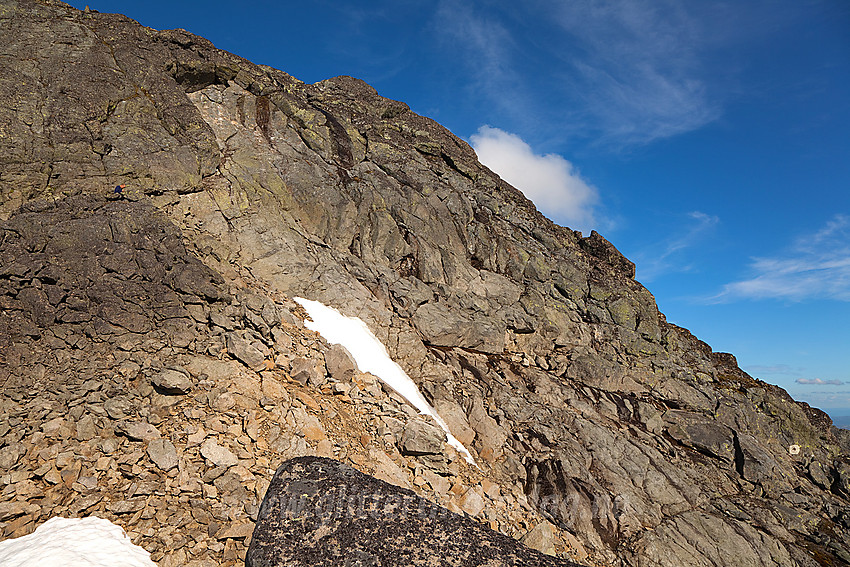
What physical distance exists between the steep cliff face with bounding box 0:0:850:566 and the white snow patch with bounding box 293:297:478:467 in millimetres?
640

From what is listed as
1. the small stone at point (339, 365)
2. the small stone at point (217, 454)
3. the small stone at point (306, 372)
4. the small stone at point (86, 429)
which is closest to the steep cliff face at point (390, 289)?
the small stone at point (306, 372)

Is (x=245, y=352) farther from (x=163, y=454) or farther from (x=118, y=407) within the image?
(x=163, y=454)

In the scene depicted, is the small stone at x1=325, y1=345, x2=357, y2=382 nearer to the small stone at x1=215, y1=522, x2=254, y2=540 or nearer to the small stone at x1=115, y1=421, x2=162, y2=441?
the small stone at x1=115, y1=421, x2=162, y2=441

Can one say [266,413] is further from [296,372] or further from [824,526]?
[824,526]

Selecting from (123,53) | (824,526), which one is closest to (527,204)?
(824,526)

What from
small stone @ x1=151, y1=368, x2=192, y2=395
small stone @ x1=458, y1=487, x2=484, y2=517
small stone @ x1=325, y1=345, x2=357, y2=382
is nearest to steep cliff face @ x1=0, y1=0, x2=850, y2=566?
small stone @ x1=151, y1=368, x2=192, y2=395

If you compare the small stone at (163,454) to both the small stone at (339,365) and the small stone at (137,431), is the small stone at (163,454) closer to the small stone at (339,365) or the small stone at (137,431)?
the small stone at (137,431)

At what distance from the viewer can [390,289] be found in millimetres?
23609

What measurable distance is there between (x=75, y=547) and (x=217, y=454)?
360 cm

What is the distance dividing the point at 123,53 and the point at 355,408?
24267 millimetres

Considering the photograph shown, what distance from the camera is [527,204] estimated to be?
1409 inches

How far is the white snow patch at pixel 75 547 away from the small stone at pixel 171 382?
12.7ft

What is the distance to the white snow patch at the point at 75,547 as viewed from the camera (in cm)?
982

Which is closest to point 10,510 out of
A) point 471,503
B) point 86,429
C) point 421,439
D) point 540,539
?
point 86,429
